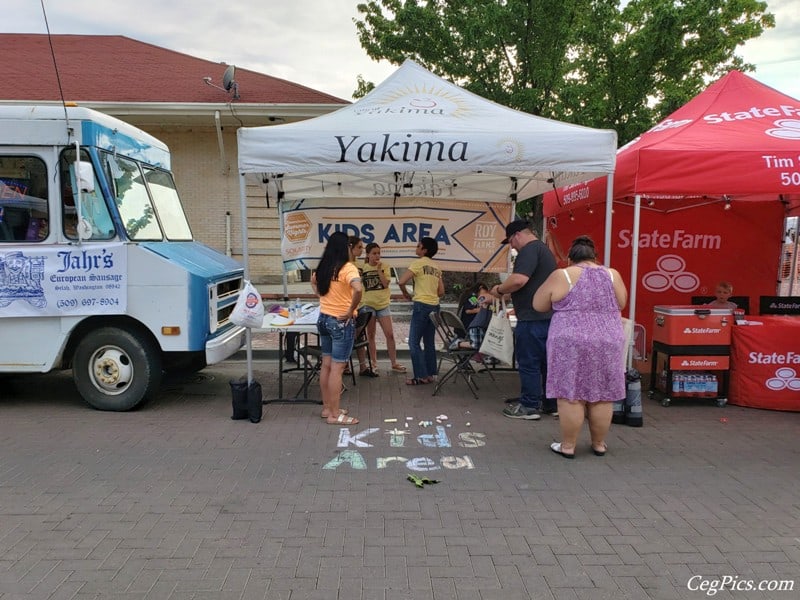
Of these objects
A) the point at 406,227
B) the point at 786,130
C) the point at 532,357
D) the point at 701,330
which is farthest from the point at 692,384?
the point at 406,227

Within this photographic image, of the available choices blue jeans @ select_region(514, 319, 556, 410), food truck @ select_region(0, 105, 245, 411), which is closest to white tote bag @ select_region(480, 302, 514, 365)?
blue jeans @ select_region(514, 319, 556, 410)

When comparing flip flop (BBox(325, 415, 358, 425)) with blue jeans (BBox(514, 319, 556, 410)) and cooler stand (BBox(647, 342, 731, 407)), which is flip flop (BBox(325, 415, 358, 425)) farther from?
cooler stand (BBox(647, 342, 731, 407))

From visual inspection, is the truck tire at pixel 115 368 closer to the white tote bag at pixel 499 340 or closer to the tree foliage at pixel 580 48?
the white tote bag at pixel 499 340

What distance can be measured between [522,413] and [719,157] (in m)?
3.19

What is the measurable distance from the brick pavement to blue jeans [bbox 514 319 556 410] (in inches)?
11.1

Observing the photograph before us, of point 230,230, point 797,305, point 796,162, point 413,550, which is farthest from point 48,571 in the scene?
point 230,230

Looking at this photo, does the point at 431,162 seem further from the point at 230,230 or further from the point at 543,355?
the point at 230,230

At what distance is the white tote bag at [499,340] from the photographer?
20.2 ft

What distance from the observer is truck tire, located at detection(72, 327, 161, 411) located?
5645mm

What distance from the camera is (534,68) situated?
11734 mm

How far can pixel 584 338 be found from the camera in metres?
4.29

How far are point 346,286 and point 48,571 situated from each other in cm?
297

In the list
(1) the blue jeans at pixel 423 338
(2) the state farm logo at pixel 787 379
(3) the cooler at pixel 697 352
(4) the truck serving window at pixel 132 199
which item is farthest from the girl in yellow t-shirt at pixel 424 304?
(2) the state farm logo at pixel 787 379

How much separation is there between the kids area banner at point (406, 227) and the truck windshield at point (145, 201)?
4.90ft
